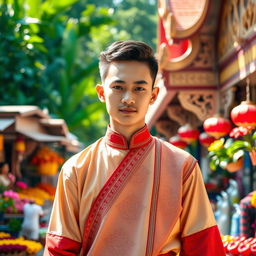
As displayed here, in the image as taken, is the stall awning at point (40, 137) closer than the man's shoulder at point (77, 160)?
No

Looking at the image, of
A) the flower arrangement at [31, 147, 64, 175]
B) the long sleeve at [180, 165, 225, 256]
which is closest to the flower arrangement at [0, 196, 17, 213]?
the flower arrangement at [31, 147, 64, 175]

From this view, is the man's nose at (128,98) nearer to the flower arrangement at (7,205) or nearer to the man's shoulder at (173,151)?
the man's shoulder at (173,151)

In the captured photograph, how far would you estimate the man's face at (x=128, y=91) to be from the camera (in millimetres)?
3443

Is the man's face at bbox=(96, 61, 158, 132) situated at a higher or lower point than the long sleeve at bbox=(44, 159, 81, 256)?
higher

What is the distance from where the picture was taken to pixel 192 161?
3.50 metres

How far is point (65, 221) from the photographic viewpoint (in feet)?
11.3

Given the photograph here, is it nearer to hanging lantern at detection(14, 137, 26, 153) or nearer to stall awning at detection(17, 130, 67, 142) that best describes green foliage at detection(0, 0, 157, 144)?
stall awning at detection(17, 130, 67, 142)

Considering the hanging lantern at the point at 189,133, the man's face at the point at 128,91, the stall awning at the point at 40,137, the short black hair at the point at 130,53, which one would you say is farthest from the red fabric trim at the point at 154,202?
the stall awning at the point at 40,137

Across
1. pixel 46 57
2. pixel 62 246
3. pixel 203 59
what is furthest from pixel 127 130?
pixel 46 57

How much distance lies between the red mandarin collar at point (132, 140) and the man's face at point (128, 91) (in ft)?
0.20

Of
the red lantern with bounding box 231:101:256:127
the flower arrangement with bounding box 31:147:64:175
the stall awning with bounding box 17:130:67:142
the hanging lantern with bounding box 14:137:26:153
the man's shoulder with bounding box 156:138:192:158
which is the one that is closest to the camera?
the man's shoulder with bounding box 156:138:192:158

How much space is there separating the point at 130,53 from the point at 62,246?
1.02 meters

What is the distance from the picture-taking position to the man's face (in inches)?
136

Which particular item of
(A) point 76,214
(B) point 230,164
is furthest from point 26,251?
(A) point 76,214
